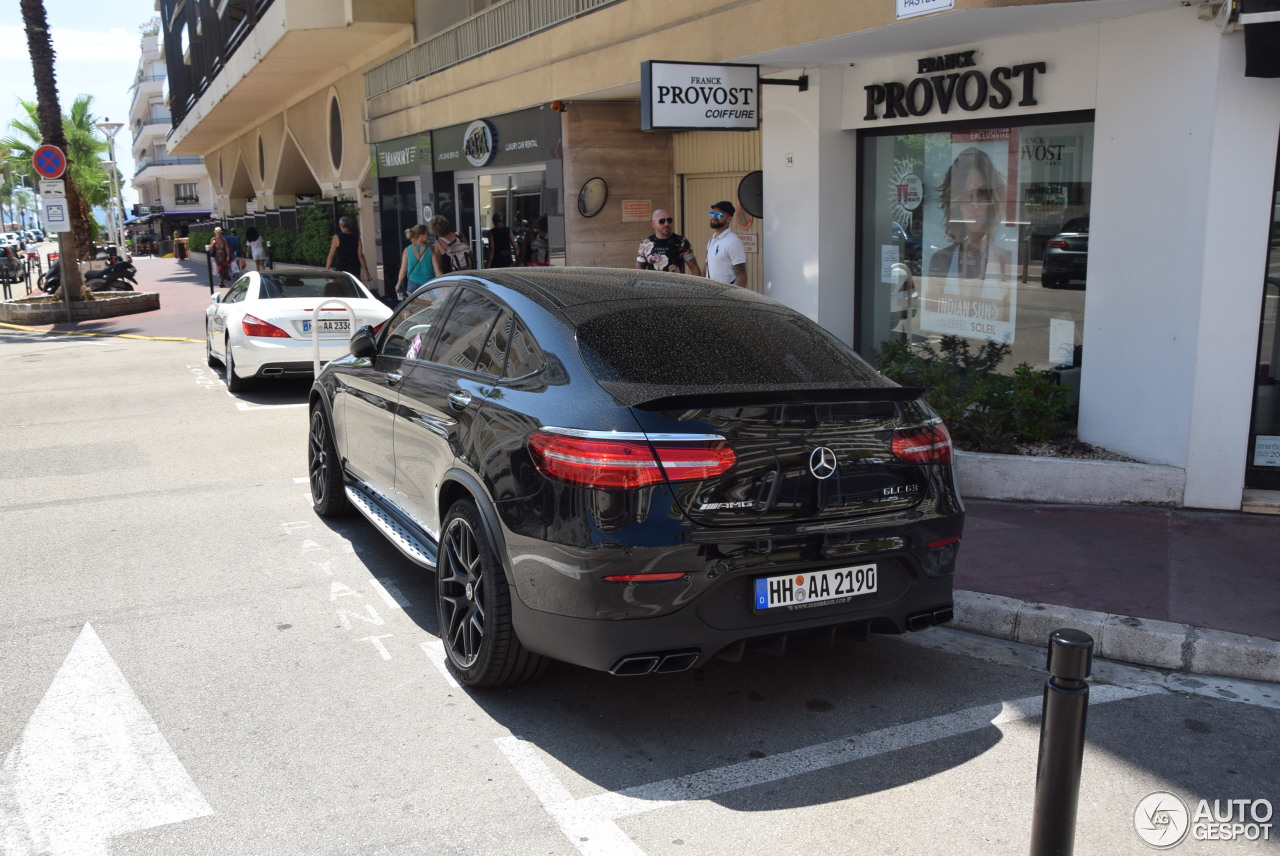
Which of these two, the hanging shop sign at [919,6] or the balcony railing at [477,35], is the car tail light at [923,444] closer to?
the hanging shop sign at [919,6]

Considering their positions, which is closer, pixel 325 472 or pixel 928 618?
pixel 928 618

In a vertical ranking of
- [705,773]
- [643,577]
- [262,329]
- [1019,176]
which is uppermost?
[1019,176]

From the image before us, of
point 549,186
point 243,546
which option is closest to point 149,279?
point 549,186

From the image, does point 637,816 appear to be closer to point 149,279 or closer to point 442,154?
point 442,154

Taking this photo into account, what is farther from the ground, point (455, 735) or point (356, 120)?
point (356, 120)

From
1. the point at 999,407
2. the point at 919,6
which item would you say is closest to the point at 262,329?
the point at 919,6

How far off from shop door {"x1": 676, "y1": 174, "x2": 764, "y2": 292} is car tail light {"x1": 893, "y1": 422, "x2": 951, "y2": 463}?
825 centimetres

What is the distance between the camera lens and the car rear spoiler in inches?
158

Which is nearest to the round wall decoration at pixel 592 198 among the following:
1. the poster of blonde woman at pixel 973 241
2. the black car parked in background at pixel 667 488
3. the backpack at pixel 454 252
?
the backpack at pixel 454 252

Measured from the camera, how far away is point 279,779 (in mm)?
3932

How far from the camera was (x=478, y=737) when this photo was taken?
428 cm

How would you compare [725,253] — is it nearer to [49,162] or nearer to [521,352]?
[521,352]

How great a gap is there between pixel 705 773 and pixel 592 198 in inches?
456

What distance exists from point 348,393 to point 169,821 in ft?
11.0
